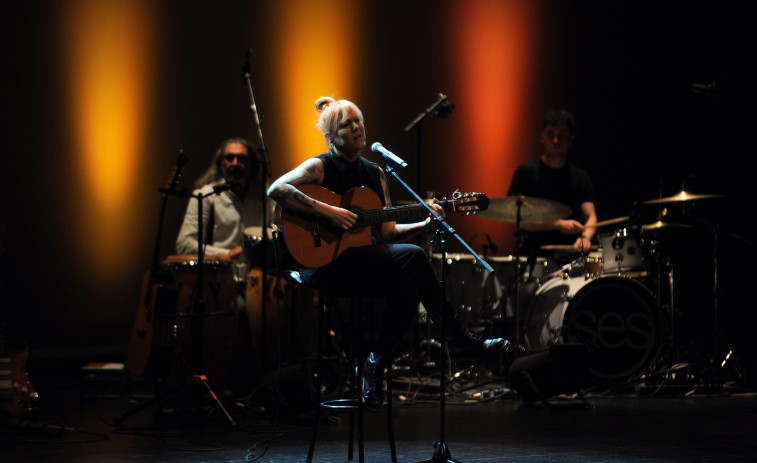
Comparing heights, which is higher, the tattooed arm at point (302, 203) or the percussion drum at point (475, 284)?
the tattooed arm at point (302, 203)

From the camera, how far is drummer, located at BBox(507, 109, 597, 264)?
6.18m

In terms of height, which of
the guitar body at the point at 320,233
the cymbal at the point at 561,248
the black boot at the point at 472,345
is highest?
the cymbal at the point at 561,248

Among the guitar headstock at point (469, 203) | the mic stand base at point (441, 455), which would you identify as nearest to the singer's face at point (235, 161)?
the guitar headstock at point (469, 203)

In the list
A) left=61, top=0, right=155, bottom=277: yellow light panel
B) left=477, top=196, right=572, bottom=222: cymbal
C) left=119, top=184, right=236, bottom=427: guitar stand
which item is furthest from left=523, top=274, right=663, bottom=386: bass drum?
left=61, top=0, right=155, bottom=277: yellow light panel

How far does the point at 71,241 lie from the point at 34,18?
1787mm

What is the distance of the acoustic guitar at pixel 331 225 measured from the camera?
134 inches

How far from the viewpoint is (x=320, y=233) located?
346 centimetres

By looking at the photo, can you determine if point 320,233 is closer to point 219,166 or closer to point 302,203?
point 302,203

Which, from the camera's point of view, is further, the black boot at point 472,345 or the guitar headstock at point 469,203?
the black boot at point 472,345

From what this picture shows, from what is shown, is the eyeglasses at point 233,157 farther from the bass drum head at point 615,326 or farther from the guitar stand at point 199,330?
the bass drum head at point 615,326

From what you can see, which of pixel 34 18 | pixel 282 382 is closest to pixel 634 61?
pixel 282 382

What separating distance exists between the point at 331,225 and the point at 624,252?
289 cm

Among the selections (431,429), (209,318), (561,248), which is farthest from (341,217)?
(561,248)

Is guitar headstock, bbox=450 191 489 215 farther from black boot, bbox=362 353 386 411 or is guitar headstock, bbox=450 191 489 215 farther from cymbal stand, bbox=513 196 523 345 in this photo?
cymbal stand, bbox=513 196 523 345
